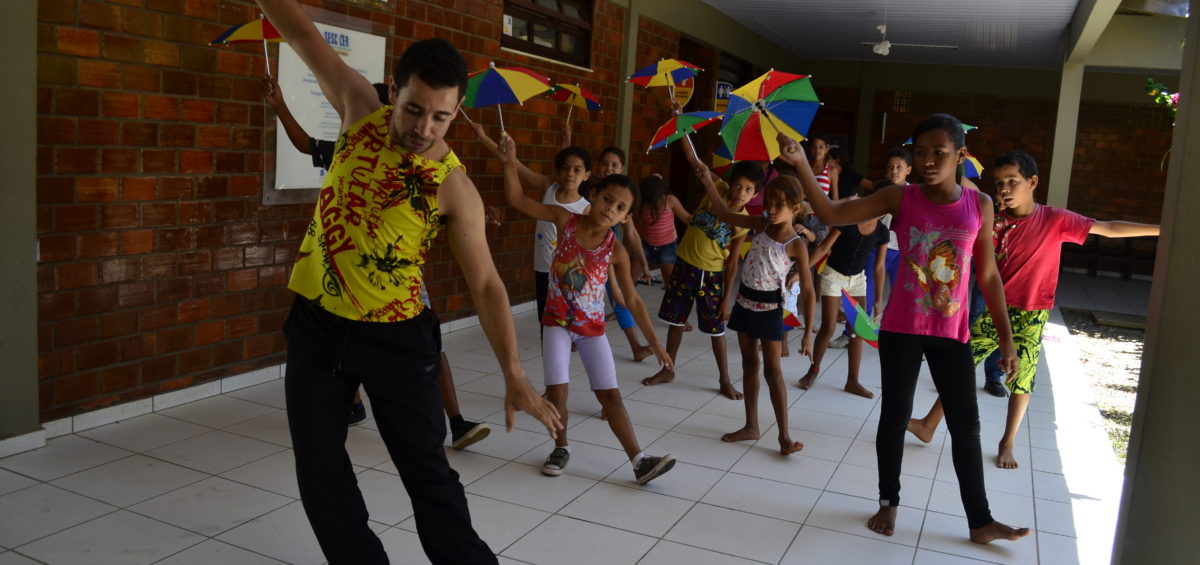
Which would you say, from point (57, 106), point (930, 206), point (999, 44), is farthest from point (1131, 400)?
point (999, 44)

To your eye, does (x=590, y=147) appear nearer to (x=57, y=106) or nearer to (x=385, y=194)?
(x=57, y=106)

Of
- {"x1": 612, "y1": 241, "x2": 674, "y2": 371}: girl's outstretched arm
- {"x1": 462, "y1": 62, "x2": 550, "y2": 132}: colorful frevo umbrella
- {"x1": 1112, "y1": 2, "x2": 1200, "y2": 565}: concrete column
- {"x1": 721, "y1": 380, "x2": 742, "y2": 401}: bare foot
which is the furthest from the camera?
{"x1": 721, "y1": 380, "x2": 742, "y2": 401}: bare foot

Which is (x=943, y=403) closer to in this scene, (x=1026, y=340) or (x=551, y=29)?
(x=1026, y=340)

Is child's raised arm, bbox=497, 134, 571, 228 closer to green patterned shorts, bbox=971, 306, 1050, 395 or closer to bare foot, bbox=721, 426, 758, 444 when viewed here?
bare foot, bbox=721, 426, 758, 444

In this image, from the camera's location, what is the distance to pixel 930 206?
3.31 meters

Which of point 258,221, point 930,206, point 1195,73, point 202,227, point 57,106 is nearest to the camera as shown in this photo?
point 1195,73

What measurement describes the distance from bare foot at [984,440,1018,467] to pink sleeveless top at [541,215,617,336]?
2108mm

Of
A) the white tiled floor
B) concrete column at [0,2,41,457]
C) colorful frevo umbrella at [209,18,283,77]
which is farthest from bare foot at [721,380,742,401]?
concrete column at [0,2,41,457]

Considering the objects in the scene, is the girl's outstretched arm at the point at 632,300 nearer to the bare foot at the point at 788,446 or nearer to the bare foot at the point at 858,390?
the bare foot at the point at 788,446

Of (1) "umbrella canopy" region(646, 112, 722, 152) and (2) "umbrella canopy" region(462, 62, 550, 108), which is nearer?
(2) "umbrella canopy" region(462, 62, 550, 108)

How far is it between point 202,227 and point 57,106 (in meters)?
0.93

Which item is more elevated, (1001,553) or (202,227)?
(202,227)

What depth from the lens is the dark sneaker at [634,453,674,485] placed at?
3.79 metres

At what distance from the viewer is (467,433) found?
415 centimetres
